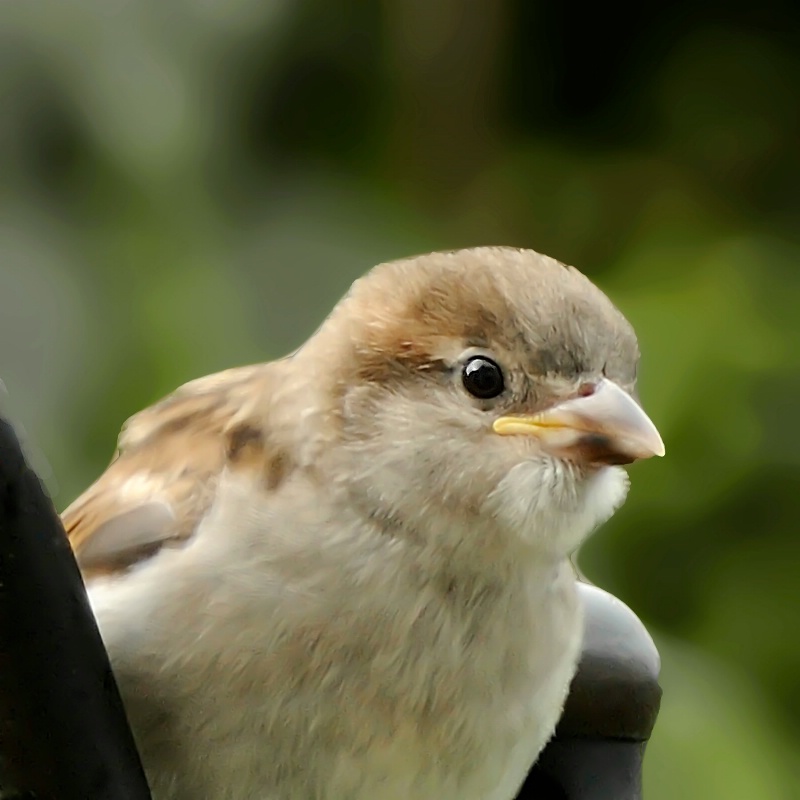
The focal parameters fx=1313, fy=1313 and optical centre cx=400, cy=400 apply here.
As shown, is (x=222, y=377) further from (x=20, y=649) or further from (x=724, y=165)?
(x=724, y=165)

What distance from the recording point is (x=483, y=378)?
715 millimetres

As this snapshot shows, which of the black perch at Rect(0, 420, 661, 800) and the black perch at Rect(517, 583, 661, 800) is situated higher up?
the black perch at Rect(0, 420, 661, 800)

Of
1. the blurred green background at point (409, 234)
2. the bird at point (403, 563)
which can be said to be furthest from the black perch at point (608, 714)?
the blurred green background at point (409, 234)

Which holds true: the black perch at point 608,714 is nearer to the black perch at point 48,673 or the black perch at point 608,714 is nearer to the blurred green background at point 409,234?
the black perch at point 48,673

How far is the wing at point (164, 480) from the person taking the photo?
0.77 metres

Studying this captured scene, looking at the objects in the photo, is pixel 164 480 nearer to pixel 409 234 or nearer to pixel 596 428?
pixel 596 428

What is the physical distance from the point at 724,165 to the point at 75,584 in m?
1.79

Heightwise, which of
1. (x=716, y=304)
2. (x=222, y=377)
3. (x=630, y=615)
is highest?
(x=222, y=377)

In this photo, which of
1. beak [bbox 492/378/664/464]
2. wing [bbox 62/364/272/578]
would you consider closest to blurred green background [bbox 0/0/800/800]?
wing [bbox 62/364/272/578]

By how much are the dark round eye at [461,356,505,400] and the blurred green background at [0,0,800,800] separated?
3.25 ft

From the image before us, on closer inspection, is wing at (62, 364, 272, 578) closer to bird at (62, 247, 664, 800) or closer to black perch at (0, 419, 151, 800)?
bird at (62, 247, 664, 800)

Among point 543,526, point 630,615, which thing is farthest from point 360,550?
point 630,615

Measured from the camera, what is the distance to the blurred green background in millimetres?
1727

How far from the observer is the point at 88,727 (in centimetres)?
51
